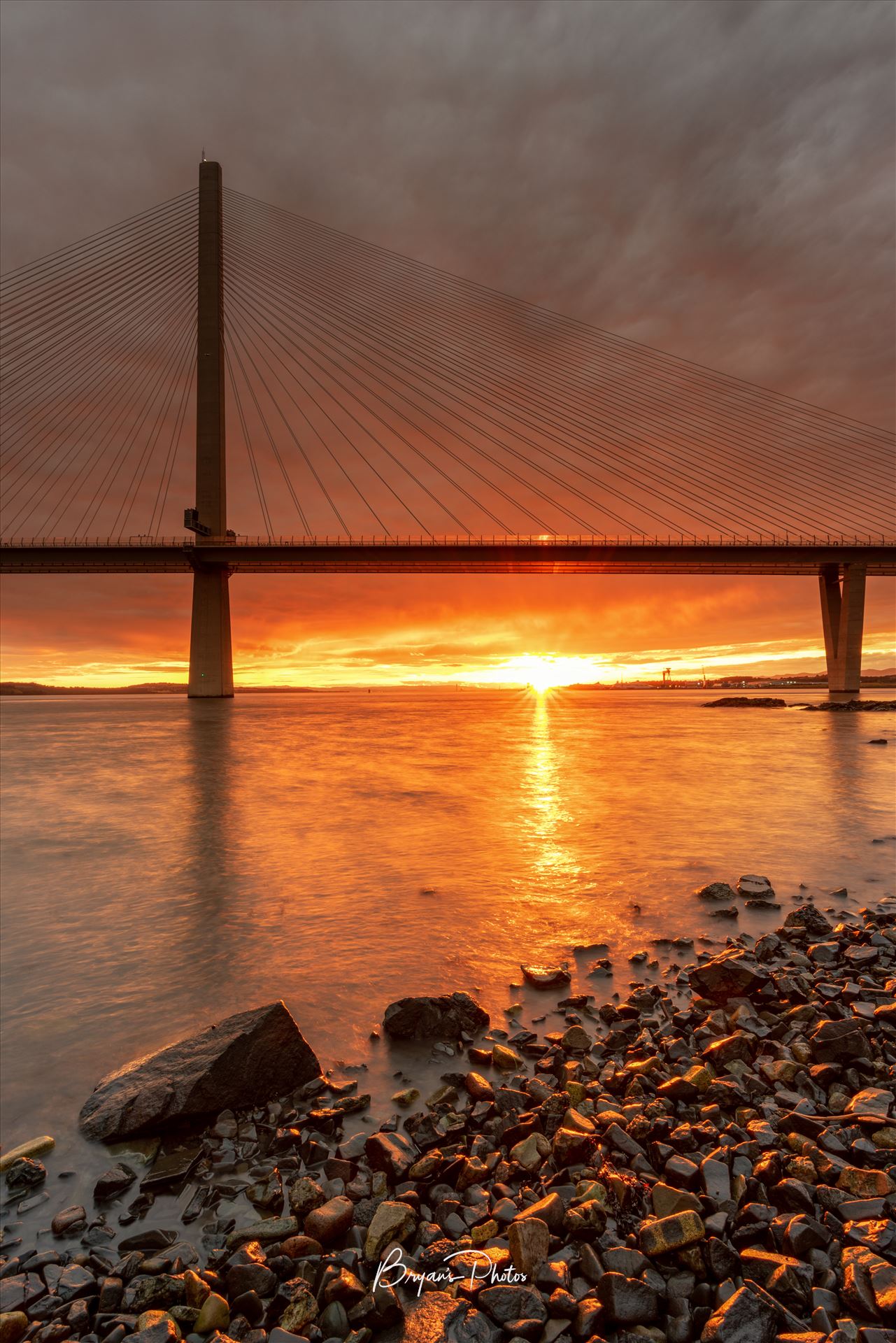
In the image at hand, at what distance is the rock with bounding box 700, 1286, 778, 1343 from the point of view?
194cm

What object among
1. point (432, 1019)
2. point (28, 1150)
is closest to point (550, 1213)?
point (432, 1019)

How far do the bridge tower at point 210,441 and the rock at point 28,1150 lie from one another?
51979 mm

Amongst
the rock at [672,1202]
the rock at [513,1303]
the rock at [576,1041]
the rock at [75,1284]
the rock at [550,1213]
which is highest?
the rock at [672,1202]

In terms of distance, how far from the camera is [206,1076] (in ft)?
11.2

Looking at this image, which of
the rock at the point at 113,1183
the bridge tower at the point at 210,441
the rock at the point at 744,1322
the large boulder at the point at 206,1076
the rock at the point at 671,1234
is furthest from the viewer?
the bridge tower at the point at 210,441

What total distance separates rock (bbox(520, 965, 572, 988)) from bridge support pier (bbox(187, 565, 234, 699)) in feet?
175

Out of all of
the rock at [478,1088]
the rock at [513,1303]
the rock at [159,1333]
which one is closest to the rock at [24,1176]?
the rock at [159,1333]

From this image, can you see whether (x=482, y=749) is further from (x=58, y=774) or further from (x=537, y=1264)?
(x=537, y=1264)

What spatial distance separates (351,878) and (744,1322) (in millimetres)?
6684

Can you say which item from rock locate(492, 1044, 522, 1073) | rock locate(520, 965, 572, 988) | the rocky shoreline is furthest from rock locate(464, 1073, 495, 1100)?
rock locate(520, 965, 572, 988)

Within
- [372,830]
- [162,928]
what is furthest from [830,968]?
[372,830]

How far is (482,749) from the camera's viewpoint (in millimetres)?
25938

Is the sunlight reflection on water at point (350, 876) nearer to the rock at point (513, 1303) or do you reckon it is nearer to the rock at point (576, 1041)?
the rock at point (576, 1041)

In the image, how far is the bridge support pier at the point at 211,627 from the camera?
2101 inches
